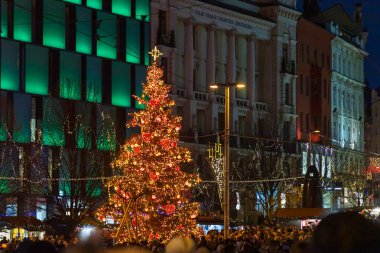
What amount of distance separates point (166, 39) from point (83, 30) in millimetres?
6597

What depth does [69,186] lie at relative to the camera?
50344 millimetres

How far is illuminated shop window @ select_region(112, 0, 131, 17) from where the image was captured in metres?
65.9

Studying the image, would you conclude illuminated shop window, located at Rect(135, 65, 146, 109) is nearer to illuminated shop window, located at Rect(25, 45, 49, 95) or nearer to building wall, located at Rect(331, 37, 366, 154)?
illuminated shop window, located at Rect(25, 45, 49, 95)

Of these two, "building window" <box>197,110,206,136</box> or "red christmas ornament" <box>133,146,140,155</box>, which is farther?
"building window" <box>197,110,206,136</box>

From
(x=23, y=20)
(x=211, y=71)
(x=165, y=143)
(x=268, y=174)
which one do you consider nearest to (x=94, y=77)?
(x=23, y=20)

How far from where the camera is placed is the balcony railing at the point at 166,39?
6731 centimetres

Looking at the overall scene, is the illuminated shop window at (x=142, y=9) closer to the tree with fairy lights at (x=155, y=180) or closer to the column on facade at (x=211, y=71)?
the column on facade at (x=211, y=71)

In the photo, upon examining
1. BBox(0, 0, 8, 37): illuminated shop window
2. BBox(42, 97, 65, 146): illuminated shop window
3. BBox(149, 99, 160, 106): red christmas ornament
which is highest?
BBox(0, 0, 8, 37): illuminated shop window

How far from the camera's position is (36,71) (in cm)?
5988

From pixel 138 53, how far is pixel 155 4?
330 centimetres

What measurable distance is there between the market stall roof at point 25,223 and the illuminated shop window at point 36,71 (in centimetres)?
1347

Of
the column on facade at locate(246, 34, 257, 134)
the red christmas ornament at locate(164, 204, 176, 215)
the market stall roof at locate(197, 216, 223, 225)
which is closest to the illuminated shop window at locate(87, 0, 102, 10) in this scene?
the column on facade at locate(246, 34, 257, 134)

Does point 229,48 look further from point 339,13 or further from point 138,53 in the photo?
point 339,13

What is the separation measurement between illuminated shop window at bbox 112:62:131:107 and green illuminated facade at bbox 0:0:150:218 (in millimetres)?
62
